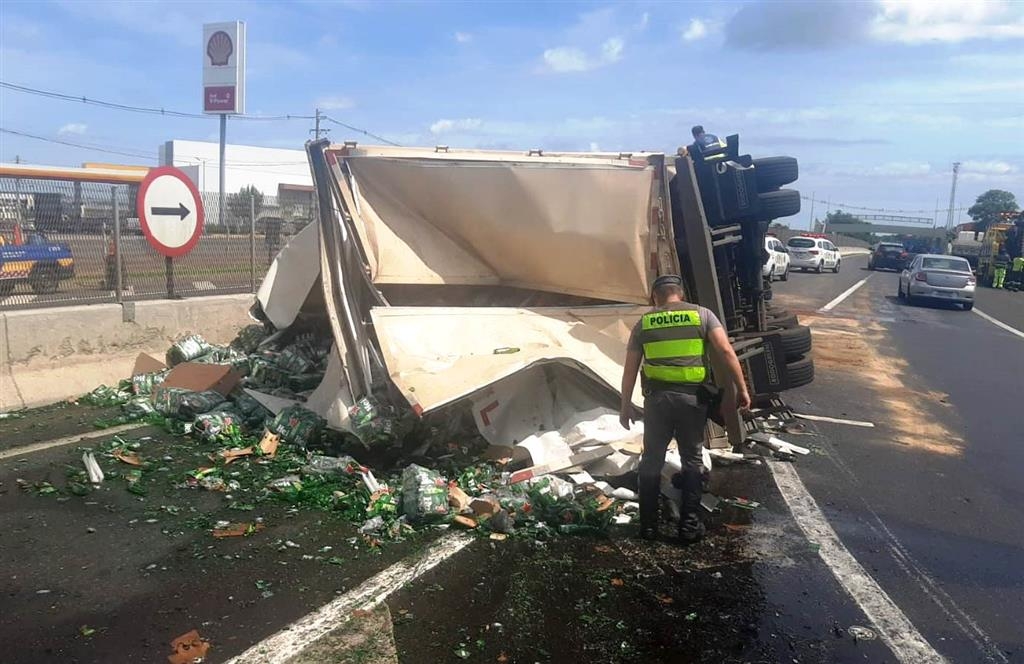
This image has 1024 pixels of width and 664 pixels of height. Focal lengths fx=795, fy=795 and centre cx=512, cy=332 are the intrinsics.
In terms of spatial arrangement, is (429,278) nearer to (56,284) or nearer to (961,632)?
(56,284)

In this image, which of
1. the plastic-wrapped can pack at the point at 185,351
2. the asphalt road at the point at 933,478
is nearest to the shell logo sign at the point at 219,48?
the asphalt road at the point at 933,478

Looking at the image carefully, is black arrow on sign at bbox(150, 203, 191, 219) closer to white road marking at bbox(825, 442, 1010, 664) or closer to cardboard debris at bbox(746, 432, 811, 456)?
cardboard debris at bbox(746, 432, 811, 456)

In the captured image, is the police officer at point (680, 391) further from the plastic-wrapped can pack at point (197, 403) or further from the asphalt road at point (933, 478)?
the plastic-wrapped can pack at point (197, 403)

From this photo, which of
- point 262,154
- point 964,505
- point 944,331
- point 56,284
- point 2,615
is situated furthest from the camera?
point 262,154

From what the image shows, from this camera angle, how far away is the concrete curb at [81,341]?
727cm

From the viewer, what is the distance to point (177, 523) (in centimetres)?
491

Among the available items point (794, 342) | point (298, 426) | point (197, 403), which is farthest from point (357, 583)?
point (794, 342)

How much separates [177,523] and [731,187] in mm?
4788

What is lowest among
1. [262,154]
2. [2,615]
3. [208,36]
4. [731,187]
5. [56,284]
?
[2,615]

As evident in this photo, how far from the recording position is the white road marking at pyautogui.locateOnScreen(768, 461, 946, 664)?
3762mm

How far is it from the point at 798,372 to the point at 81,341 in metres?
6.77

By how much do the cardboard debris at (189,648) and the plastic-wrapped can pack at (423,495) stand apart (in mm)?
1629

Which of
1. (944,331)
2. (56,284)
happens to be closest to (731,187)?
(56,284)

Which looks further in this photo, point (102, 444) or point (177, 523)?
point (102, 444)
